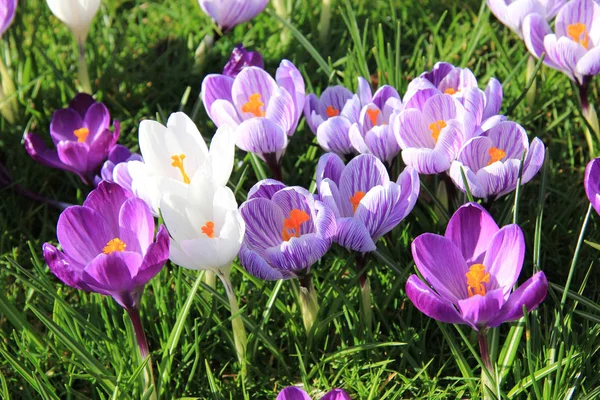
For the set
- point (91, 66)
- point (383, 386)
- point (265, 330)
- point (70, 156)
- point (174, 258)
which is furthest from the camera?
point (91, 66)

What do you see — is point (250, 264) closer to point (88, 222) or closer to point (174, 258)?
point (174, 258)

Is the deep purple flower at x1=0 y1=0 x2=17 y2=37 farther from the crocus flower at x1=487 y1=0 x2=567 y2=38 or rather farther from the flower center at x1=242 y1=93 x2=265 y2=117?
the crocus flower at x1=487 y1=0 x2=567 y2=38

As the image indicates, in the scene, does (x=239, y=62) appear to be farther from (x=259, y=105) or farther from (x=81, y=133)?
(x=81, y=133)

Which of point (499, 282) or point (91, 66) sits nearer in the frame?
point (499, 282)

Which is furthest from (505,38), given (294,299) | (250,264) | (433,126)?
(250,264)

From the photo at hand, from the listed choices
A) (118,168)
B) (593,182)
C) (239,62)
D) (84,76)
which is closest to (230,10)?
(239,62)

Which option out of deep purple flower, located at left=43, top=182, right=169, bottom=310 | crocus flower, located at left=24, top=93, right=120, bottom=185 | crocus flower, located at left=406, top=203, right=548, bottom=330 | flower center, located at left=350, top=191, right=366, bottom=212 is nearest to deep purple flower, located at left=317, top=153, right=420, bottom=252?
flower center, located at left=350, top=191, right=366, bottom=212
